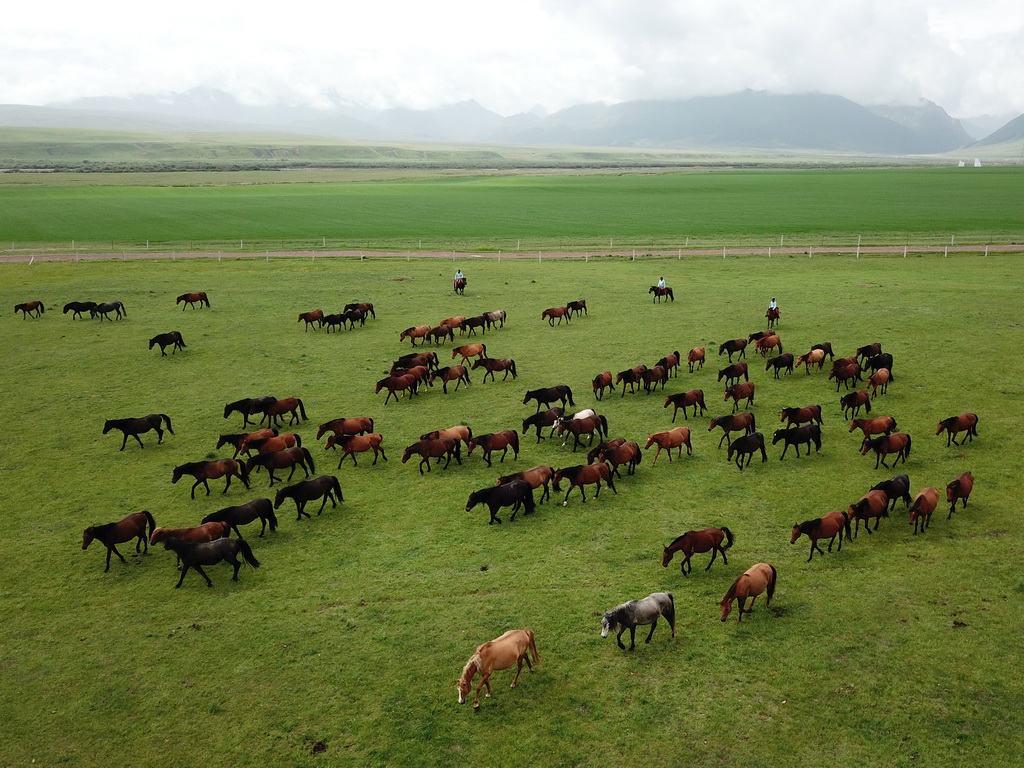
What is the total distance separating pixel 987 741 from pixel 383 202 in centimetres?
10265

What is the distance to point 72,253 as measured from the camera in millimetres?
56406

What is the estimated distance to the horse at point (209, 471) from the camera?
17.9 meters

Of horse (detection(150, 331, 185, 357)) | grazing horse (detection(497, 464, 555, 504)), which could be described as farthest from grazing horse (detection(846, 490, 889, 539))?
horse (detection(150, 331, 185, 357))

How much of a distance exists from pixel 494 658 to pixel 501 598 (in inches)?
101

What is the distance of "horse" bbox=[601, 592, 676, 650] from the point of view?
461 inches

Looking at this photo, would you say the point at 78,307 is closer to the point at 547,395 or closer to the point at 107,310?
the point at 107,310

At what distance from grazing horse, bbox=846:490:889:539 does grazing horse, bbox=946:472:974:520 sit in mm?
1507

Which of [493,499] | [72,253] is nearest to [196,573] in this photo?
[493,499]

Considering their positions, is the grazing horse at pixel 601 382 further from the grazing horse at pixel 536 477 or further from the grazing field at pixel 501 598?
the grazing horse at pixel 536 477

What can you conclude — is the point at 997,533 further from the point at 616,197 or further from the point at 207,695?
the point at 616,197

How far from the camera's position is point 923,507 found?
15.1 m

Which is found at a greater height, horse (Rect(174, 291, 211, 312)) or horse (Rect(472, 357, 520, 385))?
horse (Rect(174, 291, 211, 312))

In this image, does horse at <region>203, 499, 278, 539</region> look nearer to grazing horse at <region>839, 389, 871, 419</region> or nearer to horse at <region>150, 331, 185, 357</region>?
grazing horse at <region>839, 389, 871, 419</region>

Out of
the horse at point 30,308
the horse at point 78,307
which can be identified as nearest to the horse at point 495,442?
the horse at point 78,307
